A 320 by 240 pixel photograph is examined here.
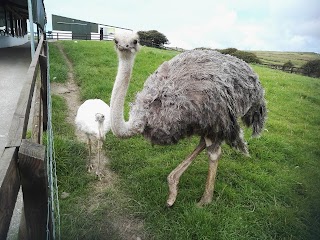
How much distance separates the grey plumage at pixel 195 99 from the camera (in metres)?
2.81

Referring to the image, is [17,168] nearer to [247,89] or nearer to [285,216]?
[247,89]

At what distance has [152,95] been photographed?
2.97 meters

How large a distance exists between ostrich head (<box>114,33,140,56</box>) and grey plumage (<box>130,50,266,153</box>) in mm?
514

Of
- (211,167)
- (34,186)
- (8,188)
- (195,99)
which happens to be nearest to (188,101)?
(195,99)

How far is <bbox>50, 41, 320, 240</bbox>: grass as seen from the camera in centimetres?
294

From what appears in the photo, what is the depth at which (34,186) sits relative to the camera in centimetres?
149

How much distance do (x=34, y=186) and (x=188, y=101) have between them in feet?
5.27

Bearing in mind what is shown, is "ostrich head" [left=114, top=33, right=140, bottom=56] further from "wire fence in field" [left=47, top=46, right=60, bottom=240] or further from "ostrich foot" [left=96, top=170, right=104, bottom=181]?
"ostrich foot" [left=96, top=170, right=104, bottom=181]

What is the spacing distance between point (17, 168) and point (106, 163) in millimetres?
2697

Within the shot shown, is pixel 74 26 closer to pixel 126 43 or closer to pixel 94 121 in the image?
pixel 94 121

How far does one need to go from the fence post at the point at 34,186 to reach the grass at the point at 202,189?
114 cm

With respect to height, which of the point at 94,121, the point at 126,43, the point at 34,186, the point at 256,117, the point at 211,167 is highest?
the point at 126,43

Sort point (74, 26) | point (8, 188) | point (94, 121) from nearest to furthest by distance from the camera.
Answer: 1. point (8, 188)
2. point (94, 121)
3. point (74, 26)

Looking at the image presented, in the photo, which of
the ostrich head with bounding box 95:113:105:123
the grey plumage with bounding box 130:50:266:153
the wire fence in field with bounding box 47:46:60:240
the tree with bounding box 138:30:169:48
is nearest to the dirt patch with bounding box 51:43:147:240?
the wire fence in field with bounding box 47:46:60:240
